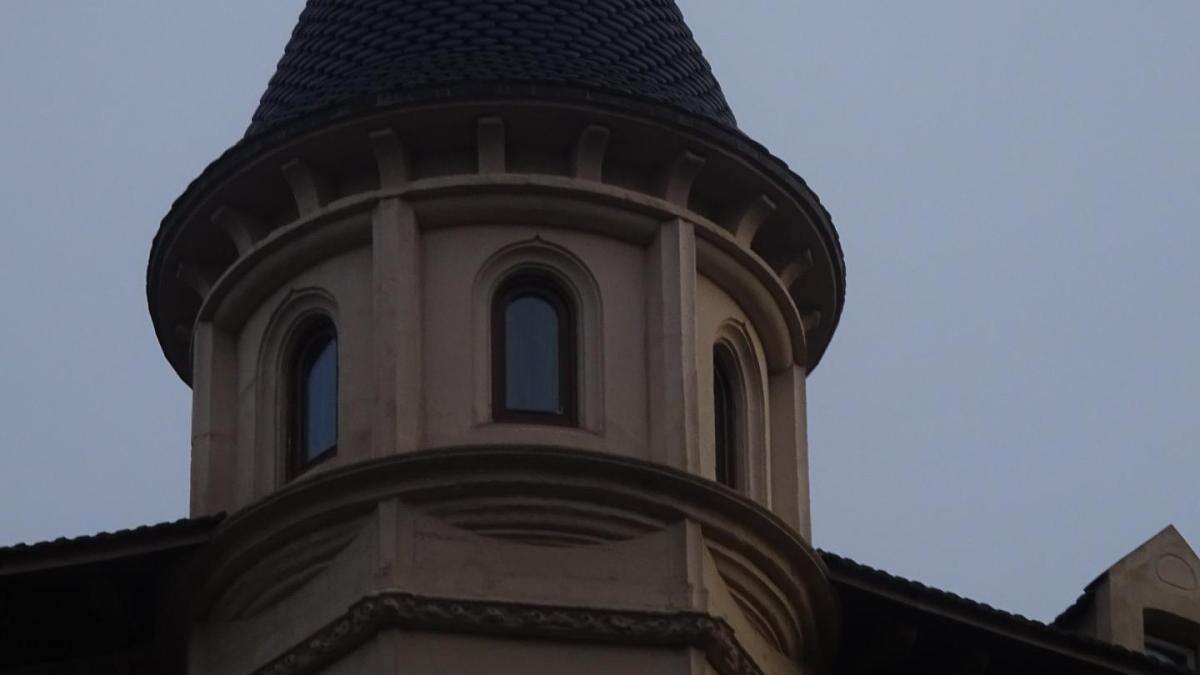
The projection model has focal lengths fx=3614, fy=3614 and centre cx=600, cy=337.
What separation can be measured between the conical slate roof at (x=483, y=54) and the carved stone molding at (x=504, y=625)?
4513 mm

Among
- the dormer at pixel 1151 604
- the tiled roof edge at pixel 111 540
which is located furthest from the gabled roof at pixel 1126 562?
the tiled roof edge at pixel 111 540

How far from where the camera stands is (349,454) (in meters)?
28.2

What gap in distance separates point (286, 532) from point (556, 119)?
4105mm

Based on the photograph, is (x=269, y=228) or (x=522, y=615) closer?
(x=522, y=615)

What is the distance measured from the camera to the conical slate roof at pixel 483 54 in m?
29.9

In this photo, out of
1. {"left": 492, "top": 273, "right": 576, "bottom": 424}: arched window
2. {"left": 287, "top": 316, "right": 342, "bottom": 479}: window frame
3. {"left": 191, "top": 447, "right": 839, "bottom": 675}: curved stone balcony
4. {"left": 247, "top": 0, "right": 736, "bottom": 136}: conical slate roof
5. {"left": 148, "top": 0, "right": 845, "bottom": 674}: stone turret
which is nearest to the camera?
{"left": 191, "top": 447, "right": 839, "bottom": 675}: curved stone balcony

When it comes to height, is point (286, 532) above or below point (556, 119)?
below

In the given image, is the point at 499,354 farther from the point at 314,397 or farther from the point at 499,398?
the point at 314,397

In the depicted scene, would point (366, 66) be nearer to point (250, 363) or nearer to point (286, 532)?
point (250, 363)

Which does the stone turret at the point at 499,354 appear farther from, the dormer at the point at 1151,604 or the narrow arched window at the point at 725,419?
the dormer at the point at 1151,604

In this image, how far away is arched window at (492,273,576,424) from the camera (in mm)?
28578

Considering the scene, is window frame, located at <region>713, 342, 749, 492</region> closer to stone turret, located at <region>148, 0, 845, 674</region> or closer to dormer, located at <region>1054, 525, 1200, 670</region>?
stone turret, located at <region>148, 0, 845, 674</region>

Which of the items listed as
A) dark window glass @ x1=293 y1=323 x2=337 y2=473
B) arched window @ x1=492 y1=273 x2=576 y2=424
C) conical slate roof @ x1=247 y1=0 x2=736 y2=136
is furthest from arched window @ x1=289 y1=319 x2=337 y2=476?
conical slate roof @ x1=247 y1=0 x2=736 y2=136

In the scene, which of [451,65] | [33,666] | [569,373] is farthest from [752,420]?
[33,666]
